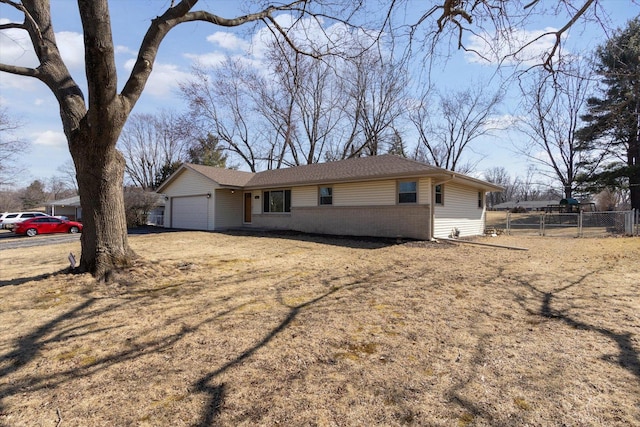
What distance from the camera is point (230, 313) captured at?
178 inches

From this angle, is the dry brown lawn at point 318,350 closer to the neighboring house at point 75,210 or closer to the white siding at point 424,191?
the white siding at point 424,191

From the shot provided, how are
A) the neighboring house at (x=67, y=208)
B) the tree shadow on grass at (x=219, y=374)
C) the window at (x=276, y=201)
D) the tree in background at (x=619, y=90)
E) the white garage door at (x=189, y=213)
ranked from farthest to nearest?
the neighboring house at (x=67, y=208) < the white garage door at (x=189, y=213) < the window at (x=276, y=201) < the tree in background at (x=619, y=90) < the tree shadow on grass at (x=219, y=374)

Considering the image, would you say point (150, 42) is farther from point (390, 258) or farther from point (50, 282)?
point (390, 258)

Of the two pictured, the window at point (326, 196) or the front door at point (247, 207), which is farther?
the front door at point (247, 207)

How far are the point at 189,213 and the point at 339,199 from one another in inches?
418

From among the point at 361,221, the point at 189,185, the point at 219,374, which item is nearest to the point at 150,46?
the point at 219,374

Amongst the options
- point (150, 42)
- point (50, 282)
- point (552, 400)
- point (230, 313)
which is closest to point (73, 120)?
point (150, 42)

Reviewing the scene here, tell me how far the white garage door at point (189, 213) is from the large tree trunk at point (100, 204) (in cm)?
1395

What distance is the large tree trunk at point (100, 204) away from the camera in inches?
232

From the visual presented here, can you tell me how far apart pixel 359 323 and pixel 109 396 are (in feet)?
8.58

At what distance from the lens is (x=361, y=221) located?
14.8 m

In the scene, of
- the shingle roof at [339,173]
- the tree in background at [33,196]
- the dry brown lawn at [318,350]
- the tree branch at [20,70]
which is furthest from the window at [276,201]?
the tree in background at [33,196]

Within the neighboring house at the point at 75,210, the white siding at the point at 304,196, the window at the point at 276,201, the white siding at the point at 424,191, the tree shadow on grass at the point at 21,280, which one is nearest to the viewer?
the tree shadow on grass at the point at 21,280

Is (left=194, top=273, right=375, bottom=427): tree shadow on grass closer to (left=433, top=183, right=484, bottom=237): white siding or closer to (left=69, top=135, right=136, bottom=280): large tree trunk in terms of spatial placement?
(left=69, top=135, right=136, bottom=280): large tree trunk
